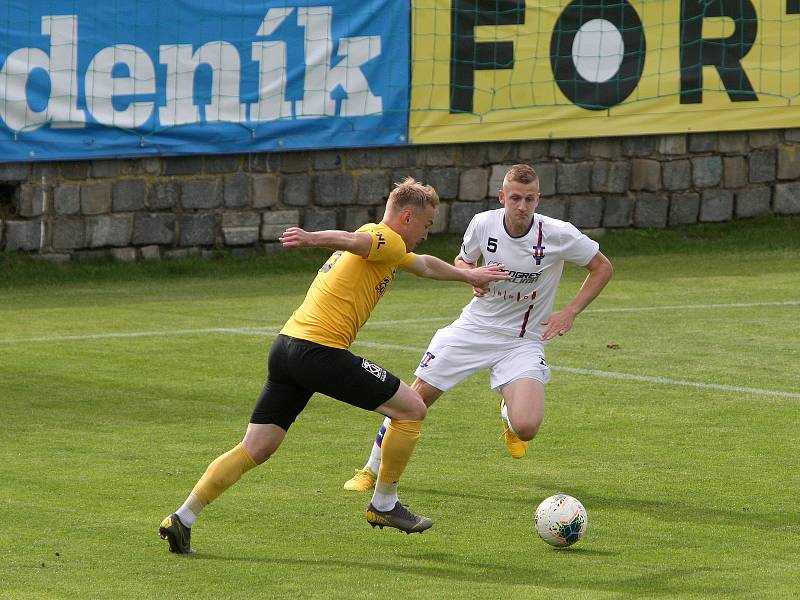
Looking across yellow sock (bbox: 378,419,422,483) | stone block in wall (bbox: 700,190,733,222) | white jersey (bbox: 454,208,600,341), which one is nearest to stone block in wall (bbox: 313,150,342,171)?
stone block in wall (bbox: 700,190,733,222)

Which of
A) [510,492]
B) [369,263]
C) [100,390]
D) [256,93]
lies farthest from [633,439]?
[256,93]

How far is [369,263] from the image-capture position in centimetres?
782

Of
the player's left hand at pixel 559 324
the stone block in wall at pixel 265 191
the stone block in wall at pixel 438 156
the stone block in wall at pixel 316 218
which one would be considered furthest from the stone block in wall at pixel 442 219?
the player's left hand at pixel 559 324

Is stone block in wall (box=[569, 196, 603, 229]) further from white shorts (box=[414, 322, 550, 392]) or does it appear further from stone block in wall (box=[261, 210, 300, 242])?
white shorts (box=[414, 322, 550, 392])

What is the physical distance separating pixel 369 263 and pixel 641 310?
30.6 feet

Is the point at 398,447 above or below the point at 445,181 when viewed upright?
below

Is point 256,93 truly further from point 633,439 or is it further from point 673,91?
point 633,439

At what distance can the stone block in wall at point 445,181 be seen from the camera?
2109cm

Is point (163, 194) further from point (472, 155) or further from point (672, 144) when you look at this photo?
point (672, 144)

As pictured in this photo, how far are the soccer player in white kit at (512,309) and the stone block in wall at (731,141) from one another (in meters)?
→ 13.1

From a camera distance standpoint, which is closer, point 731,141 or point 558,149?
point 558,149

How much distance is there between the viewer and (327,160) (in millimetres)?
20734

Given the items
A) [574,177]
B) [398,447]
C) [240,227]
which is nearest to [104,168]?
[240,227]

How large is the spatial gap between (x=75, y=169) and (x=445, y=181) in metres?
5.07
